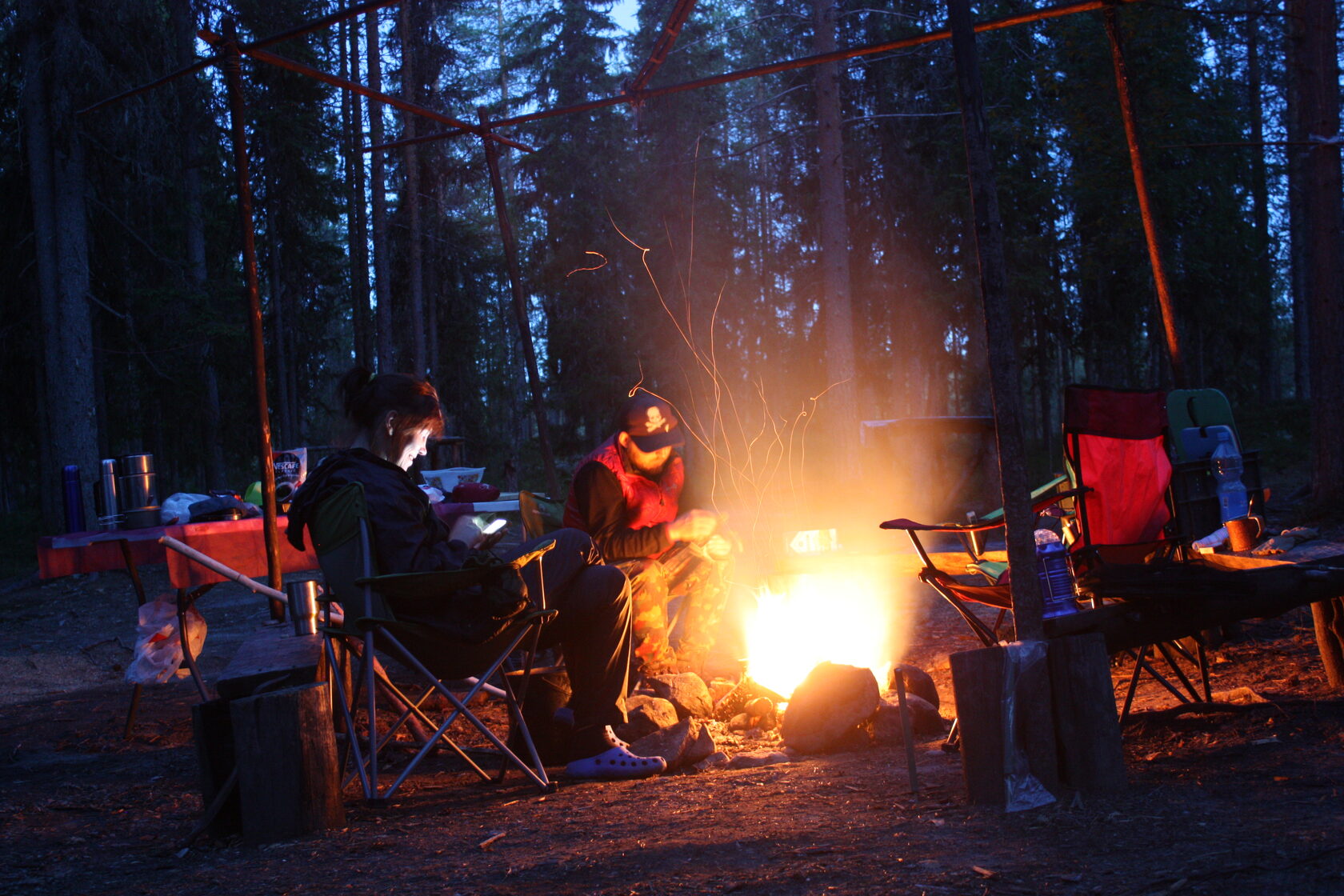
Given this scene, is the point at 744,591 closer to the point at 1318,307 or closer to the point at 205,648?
the point at 205,648

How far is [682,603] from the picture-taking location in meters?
4.85

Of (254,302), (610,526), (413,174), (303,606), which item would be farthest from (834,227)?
(303,606)

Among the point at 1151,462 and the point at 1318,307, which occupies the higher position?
the point at 1318,307

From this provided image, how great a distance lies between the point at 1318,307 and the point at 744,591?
591cm

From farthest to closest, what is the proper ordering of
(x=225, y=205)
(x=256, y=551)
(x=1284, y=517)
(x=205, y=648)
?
1. (x=225, y=205)
2. (x=1284, y=517)
3. (x=205, y=648)
4. (x=256, y=551)

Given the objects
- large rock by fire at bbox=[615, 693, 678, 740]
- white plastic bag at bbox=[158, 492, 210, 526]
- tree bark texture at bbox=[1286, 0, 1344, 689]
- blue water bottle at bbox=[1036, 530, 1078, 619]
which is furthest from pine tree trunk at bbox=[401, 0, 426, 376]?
blue water bottle at bbox=[1036, 530, 1078, 619]

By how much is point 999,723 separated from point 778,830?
582 millimetres

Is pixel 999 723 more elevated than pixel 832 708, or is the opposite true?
pixel 999 723

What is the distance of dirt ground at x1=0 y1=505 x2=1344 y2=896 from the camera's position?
181 centimetres

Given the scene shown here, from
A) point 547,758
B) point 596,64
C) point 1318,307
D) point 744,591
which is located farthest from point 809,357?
point 547,758

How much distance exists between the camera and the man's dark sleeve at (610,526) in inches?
168

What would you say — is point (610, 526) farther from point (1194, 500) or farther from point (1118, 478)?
point (1194, 500)

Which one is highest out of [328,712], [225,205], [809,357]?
[225,205]

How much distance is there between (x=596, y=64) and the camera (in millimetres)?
20734
